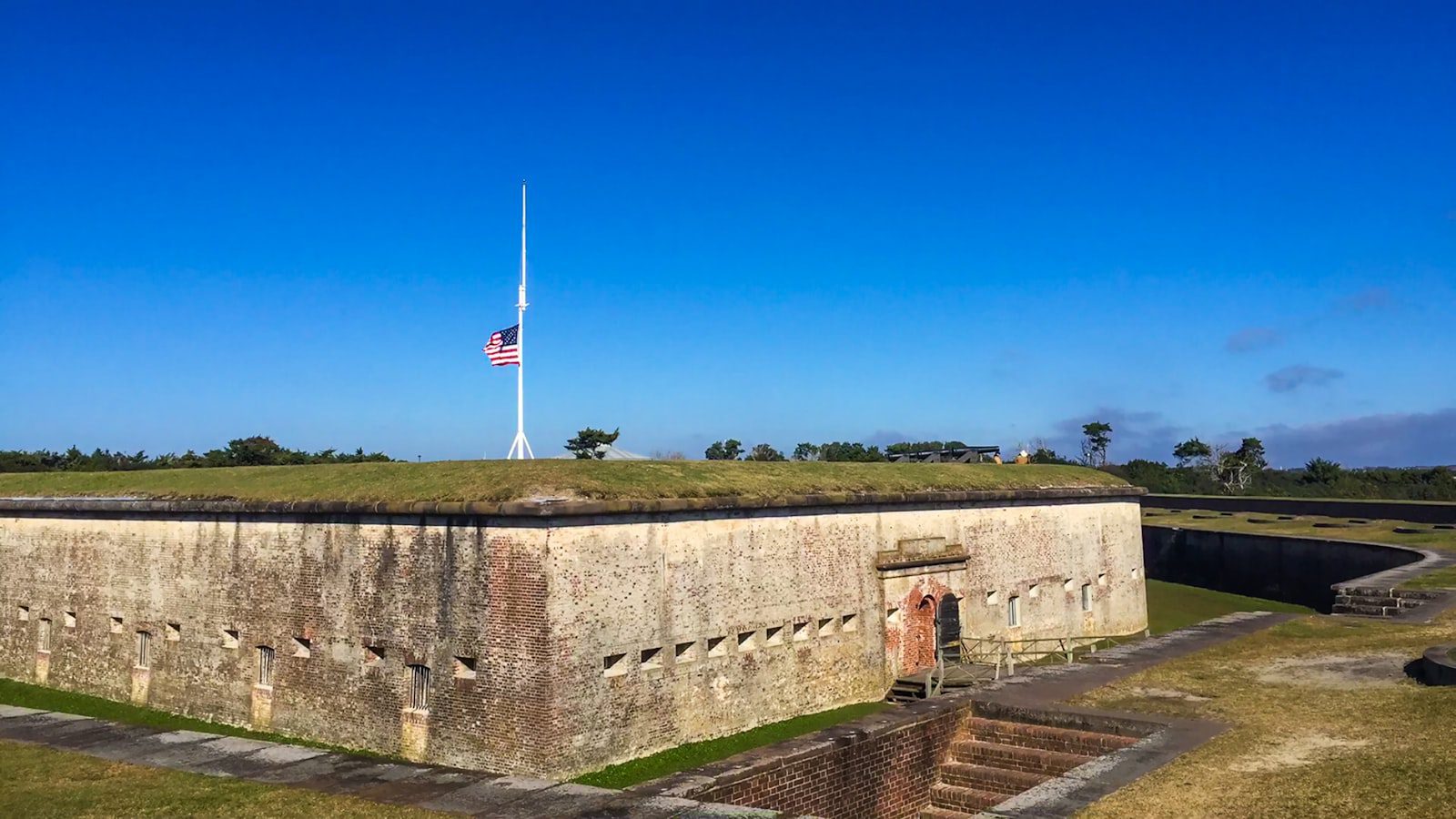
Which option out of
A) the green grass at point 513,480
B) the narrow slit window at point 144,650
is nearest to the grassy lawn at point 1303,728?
the green grass at point 513,480

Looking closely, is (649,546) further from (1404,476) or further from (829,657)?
(1404,476)

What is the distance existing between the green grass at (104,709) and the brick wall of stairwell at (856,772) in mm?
6556

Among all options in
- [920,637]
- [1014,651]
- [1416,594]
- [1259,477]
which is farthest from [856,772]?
[1259,477]

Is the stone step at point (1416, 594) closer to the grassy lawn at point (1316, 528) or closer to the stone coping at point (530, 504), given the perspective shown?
the stone coping at point (530, 504)

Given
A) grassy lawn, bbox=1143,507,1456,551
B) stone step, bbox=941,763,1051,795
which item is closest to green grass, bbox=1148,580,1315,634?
grassy lawn, bbox=1143,507,1456,551

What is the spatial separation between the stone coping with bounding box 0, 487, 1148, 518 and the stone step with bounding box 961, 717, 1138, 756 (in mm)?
4674

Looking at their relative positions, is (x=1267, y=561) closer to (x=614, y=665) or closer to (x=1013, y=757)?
(x=1013, y=757)

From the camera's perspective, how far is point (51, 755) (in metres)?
11.3

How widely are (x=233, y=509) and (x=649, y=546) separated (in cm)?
728

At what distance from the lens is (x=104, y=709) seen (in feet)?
58.2

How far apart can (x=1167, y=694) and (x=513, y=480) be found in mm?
9405

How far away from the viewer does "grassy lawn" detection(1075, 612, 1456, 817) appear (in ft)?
29.9

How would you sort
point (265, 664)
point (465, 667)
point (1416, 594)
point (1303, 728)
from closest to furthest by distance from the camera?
point (1303, 728) < point (465, 667) < point (265, 664) < point (1416, 594)

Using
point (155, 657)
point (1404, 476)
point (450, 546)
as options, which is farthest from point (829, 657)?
point (1404, 476)
